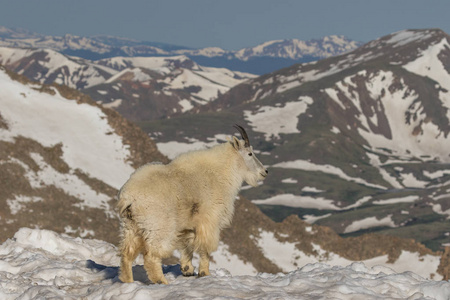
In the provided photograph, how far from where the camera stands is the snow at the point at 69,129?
44562 millimetres

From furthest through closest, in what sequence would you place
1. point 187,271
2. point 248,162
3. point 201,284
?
point 248,162
point 187,271
point 201,284

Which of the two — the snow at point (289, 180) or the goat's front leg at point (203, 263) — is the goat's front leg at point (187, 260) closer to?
the goat's front leg at point (203, 263)

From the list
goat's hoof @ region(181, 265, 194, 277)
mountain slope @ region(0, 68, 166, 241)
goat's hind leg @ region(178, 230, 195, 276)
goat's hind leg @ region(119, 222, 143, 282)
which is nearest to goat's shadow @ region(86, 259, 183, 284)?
goat's hoof @ region(181, 265, 194, 277)

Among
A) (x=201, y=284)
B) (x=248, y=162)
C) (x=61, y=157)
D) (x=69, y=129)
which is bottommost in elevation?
(x=201, y=284)

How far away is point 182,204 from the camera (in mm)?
12797

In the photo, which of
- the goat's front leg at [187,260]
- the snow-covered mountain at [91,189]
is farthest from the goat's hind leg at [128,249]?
the snow-covered mountain at [91,189]

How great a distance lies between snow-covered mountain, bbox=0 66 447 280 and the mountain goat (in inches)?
906

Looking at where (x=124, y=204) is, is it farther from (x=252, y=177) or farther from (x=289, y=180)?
(x=289, y=180)

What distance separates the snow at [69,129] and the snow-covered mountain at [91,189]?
96mm

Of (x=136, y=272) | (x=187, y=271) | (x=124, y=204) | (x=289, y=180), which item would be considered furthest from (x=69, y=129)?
(x=289, y=180)

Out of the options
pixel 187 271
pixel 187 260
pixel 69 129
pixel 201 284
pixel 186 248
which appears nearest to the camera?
pixel 201 284

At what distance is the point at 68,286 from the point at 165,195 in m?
3.70

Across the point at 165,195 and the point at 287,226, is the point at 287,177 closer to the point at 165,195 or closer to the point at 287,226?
the point at 287,226

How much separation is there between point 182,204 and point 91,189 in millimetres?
31014
